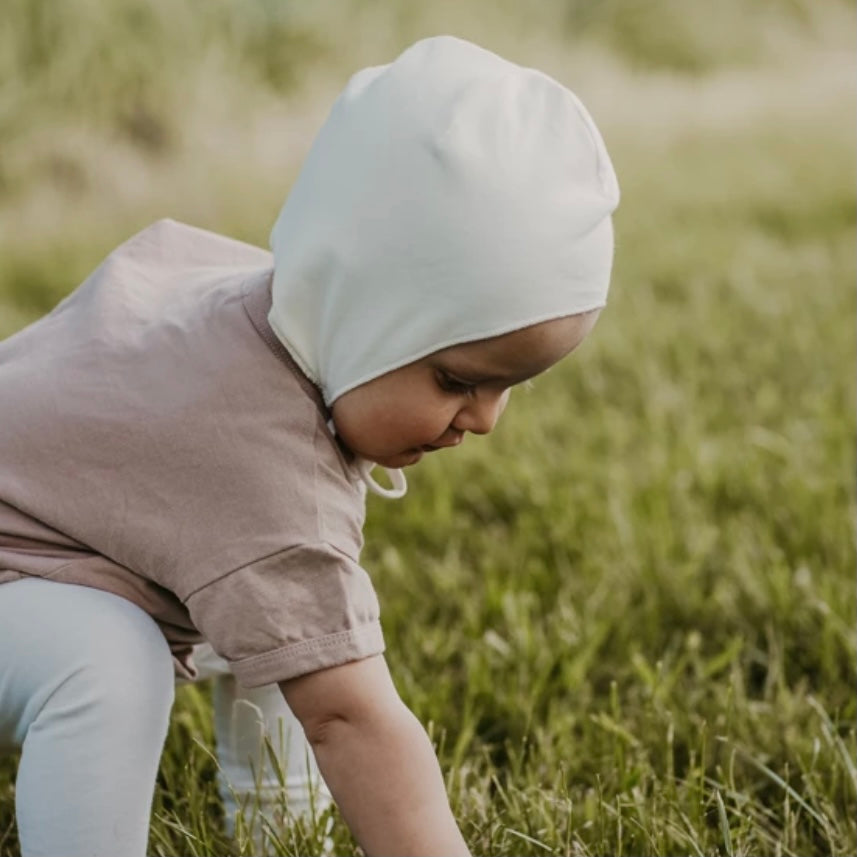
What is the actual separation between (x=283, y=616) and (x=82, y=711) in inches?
9.5

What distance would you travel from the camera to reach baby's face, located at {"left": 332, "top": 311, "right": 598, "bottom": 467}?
1622mm

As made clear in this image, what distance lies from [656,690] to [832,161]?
3.97 meters

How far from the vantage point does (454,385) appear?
5.49 feet

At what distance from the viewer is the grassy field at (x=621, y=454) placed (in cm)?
203

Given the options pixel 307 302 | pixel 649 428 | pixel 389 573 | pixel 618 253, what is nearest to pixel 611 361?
pixel 649 428

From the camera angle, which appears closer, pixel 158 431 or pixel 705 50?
pixel 158 431

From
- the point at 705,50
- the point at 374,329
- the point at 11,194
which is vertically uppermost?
the point at 374,329

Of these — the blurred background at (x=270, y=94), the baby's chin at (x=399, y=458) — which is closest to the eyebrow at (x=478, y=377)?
the baby's chin at (x=399, y=458)

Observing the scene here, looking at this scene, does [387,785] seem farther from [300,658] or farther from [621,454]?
[621,454]

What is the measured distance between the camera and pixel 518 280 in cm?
158

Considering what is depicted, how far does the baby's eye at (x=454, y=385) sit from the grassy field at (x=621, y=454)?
498 millimetres

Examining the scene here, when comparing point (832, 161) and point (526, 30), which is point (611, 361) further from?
point (526, 30)

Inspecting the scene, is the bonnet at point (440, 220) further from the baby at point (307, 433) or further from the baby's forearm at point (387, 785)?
the baby's forearm at point (387, 785)

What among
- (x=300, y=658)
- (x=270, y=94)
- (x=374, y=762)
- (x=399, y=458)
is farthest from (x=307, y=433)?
(x=270, y=94)
